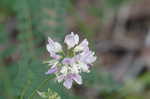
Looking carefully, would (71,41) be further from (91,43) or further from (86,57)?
(91,43)

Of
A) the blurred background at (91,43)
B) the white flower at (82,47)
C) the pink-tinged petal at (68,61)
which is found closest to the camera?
the pink-tinged petal at (68,61)

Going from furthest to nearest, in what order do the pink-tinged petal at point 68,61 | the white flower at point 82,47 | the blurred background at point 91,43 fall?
the blurred background at point 91,43, the white flower at point 82,47, the pink-tinged petal at point 68,61

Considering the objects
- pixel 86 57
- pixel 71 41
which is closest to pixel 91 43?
pixel 71 41

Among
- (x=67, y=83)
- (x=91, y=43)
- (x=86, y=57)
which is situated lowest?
(x=67, y=83)

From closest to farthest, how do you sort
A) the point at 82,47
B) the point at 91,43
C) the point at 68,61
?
the point at 68,61 < the point at 82,47 < the point at 91,43

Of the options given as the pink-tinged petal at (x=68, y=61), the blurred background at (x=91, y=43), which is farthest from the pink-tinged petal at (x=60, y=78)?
the blurred background at (x=91, y=43)

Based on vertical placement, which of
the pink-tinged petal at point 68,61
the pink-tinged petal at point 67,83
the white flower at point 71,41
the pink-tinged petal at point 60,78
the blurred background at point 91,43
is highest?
the blurred background at point 91,43

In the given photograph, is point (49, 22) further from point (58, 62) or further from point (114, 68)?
point (58, 62)

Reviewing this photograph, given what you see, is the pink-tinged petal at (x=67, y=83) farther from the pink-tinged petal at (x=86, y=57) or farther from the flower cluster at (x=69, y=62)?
the pink-tinged petal at (x=86, y=57)

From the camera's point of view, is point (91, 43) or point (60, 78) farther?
point (91, 43)
